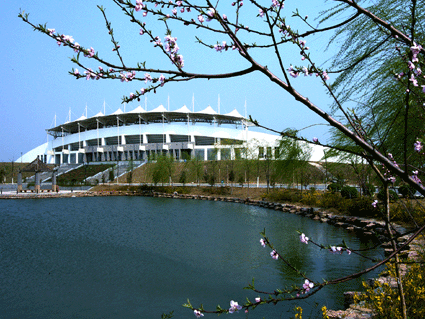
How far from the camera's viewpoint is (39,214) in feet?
65.7

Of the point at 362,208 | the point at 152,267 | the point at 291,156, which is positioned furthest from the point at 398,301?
the point at 291,156

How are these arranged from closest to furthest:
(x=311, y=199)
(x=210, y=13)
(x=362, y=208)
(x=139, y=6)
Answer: (x=210, y=13) < (x=139, y=6) < (x=362, y=208) < (x=311, y=199)

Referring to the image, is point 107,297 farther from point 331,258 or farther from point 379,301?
point 331,258

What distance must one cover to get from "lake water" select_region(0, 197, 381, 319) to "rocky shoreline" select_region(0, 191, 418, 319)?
2.60ft

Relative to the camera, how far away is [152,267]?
29.1ft

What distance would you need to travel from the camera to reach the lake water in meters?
6.50

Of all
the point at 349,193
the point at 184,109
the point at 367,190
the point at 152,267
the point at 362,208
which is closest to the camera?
the point at 367,190

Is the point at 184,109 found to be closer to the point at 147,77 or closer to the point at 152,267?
the point at 152,267

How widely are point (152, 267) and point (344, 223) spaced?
9.25 metres

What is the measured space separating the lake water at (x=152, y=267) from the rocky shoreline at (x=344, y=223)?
794 millimetres

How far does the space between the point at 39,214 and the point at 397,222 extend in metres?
18.6

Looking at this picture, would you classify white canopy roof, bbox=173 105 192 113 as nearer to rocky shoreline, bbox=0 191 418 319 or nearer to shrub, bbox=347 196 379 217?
rocky shoreline, bbox=0 191 418 319

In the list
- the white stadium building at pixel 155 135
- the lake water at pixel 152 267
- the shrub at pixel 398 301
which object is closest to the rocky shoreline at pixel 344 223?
the shrub at pixel 398 301

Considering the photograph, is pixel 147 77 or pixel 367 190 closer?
pixel 147 77
